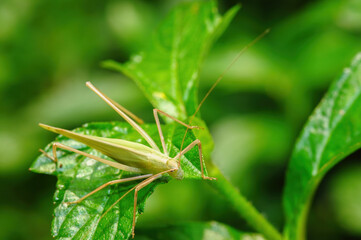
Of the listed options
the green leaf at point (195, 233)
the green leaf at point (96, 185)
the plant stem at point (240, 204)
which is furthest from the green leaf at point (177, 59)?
the green leaf at point (195, 233)

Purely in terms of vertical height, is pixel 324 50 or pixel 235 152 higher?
pixel 324 50

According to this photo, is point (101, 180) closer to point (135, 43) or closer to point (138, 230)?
point (138, 230)

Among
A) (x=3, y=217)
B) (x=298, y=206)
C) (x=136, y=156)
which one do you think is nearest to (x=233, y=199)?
(x=298, y=206)

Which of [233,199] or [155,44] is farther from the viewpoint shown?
[155,44]

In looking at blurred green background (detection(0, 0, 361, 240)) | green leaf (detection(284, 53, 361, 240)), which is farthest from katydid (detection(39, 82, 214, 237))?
blurred green background (detection(0, 0, 361, 240))

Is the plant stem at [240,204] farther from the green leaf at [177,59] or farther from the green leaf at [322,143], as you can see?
the green leaf at [177,59]

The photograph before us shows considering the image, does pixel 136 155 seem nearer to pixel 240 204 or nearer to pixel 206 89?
pixel 240 204
